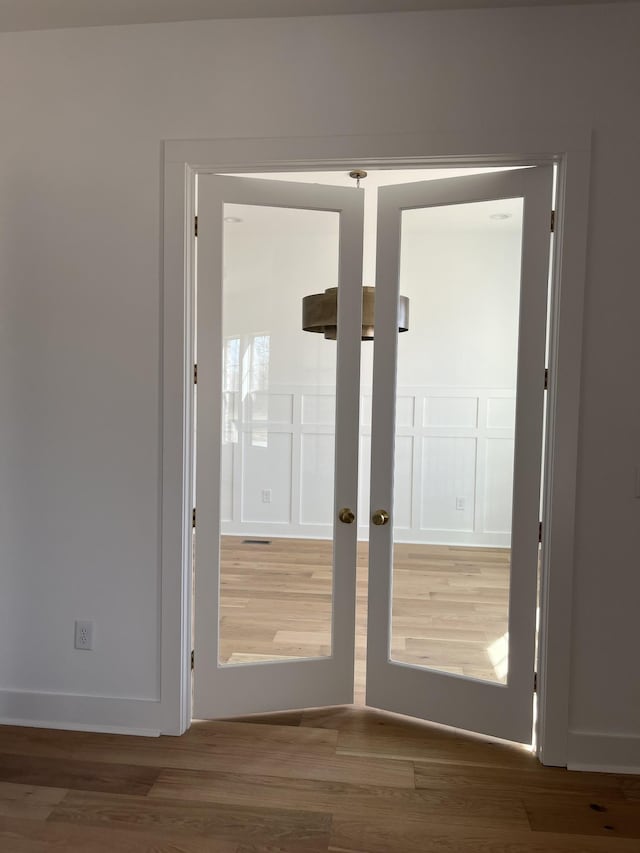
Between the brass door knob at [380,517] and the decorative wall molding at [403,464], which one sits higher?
the decorative wall molding at [403,464]

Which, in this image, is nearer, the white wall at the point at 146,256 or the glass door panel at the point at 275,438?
the white wall at the point at 146,256

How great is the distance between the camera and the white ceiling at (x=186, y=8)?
2211 millimetres

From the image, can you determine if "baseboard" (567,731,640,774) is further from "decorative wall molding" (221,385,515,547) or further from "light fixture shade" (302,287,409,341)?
"light fixture shade" (302,287,409,341)

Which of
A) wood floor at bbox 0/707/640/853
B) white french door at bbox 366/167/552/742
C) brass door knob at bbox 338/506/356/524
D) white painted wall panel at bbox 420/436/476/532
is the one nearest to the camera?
wood floor at bbox 0/707/640/853

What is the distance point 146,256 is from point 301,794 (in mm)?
2057

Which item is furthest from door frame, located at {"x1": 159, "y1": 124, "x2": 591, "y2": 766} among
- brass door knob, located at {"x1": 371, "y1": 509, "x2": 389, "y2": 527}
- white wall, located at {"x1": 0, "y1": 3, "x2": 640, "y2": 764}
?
brass door knob, located at {"x1": 371, "y1": 509, "x2": 389, "y2": 527}

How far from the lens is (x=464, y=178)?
7.82 feet

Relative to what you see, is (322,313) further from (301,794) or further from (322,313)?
(301,794)

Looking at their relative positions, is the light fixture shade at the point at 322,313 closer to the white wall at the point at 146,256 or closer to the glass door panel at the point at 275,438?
the glass door panel at the point at 275,438

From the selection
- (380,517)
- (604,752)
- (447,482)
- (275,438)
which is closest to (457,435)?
(447,482)

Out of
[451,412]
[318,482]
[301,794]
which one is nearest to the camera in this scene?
[301,794]

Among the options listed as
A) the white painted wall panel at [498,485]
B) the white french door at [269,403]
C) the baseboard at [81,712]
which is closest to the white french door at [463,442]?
the white painted wall panel at [498,485]

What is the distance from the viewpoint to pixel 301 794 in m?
2.09

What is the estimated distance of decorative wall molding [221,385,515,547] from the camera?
2.41 m
